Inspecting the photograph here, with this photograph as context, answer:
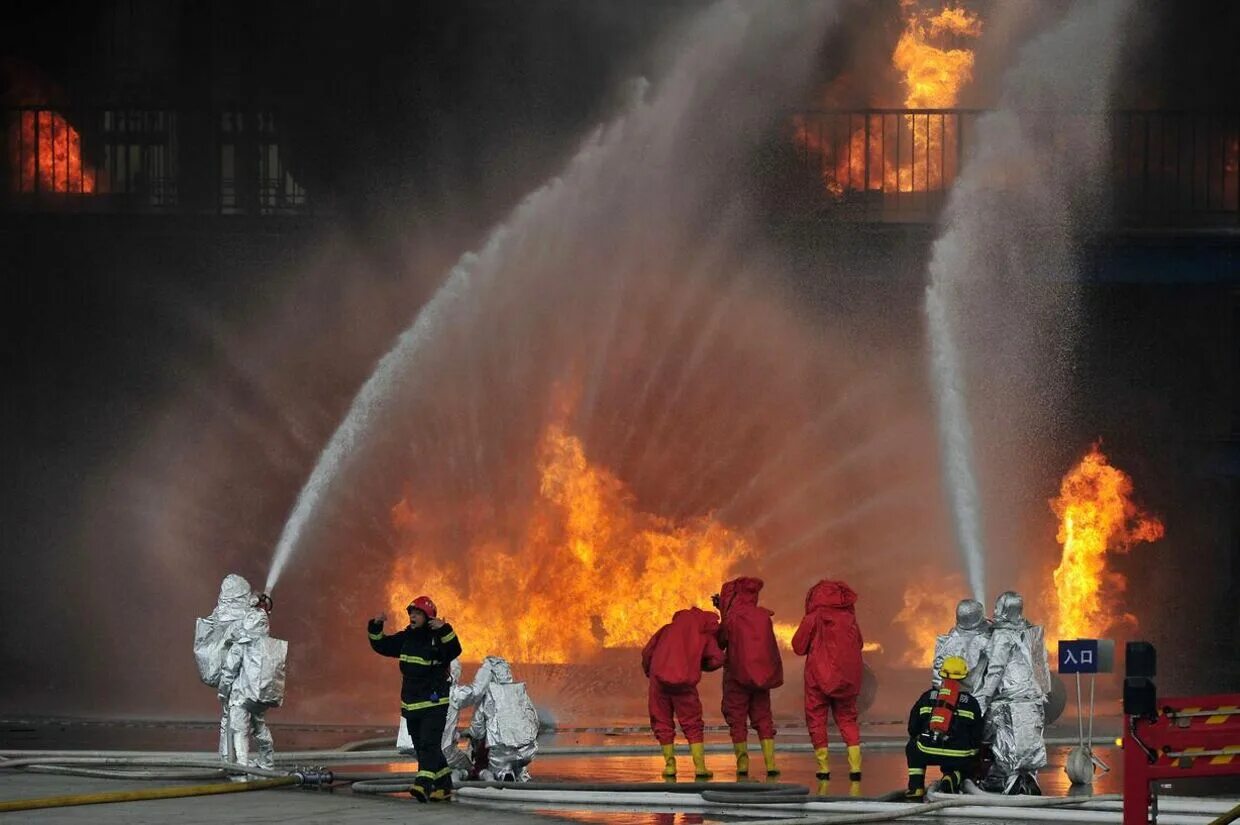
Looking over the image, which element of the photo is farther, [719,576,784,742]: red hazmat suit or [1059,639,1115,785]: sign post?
[719,576,784,742]: red hazmat suit

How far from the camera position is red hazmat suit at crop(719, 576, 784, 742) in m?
16.8

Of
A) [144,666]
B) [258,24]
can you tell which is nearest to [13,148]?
[258,24]

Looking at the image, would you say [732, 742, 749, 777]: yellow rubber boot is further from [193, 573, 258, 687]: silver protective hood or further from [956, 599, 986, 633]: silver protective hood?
[193, 573, 258, 687]: silver protective hood

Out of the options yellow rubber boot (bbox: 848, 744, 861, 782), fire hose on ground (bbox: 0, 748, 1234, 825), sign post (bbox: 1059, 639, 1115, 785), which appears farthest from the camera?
sign post (bbox: 1059, 639, 1115, 785)

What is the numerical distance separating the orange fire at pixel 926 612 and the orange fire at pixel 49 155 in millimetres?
16395

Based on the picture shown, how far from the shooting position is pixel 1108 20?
36.5 meters

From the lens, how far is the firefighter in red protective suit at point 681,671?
16672 millimetres

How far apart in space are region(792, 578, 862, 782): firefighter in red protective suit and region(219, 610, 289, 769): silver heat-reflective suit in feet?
14.3

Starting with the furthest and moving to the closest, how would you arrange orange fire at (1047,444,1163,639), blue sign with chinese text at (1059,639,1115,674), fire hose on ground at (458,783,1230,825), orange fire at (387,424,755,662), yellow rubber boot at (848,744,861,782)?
orange fire at (1047,444,1163,639) → orange fire at (387,424,755,662) → blue sign with chinese text at (1059,639,1115,674) → yellow rubber boot at (848,744,861,782) → fire hose on ground at (458,783,1230,825)

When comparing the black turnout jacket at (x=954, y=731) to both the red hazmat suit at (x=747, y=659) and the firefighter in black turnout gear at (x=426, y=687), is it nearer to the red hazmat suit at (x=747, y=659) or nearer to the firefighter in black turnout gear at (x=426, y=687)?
the red hazmat suit at (x=747, y=659)

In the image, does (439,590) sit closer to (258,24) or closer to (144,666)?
(144,666)

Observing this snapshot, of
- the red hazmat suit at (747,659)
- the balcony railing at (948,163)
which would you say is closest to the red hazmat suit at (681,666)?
the red hazmat suit at (747,659)

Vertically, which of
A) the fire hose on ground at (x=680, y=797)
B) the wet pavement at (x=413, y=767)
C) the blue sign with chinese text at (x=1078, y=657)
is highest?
the blue sign with chinese text at (x=1078, y=657)

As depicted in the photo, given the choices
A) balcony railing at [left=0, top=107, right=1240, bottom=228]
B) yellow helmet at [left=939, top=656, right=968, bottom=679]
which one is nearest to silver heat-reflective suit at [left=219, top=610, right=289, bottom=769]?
yellow helmet at [left=939, top=656, right=968, bottom=679]
